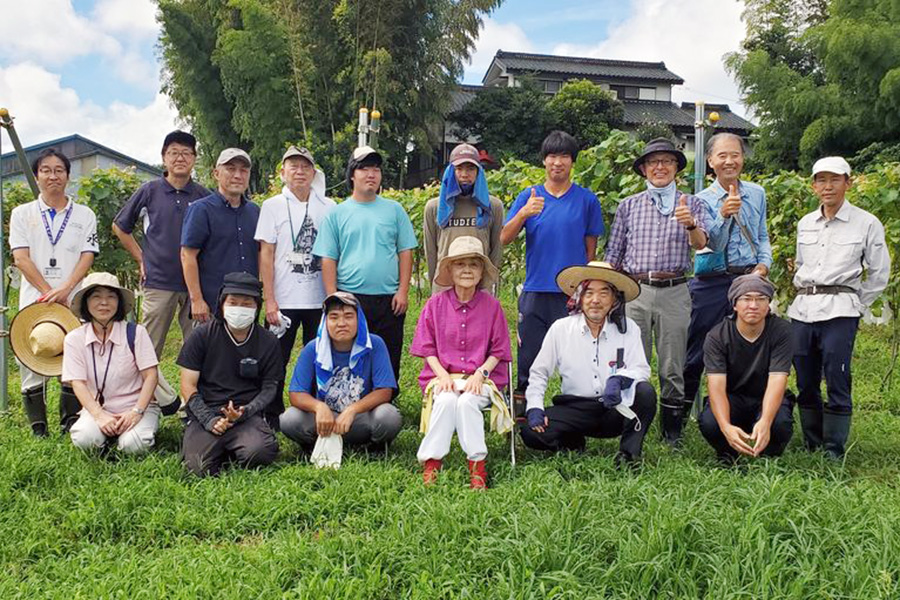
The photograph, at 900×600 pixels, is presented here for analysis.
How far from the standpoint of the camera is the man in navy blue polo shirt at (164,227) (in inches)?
191

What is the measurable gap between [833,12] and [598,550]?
19.6m

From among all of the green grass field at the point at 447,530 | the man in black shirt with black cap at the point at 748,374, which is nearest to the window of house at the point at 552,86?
the man in black shirt with black cap at the point at 748,374

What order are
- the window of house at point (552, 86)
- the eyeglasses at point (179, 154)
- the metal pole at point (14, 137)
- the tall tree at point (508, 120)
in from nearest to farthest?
the eyeglasses at point (179, 154) < the metal pole at point (14, 137) < the tall tree at point (508, 120) < the window of house at point (552, 86)

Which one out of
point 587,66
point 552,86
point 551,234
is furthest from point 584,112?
point 551,234

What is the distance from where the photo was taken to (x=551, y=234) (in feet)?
14.9

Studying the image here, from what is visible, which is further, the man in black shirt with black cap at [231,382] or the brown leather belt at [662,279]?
the brown leather belt at [662,279]

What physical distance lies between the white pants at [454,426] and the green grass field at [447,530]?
15 centimetres

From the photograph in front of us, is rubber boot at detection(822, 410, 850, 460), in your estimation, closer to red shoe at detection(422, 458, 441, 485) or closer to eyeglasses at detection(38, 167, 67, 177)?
red shoe at detection(422, 458, 441, 485)

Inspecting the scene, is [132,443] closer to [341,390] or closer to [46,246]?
[341,390]

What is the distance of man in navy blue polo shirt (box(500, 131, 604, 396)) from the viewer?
4.48 m

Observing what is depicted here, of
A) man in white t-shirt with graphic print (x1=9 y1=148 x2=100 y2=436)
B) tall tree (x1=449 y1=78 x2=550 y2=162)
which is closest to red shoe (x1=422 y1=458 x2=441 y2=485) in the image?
man in white t-shirt with graphic print (x1=9 y1=148 x2=100 y2=436)

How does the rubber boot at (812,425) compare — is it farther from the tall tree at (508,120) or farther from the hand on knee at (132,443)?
the tall tree at (508,120)

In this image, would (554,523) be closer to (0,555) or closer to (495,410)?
(495,410)

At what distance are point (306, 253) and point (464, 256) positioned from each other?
1163 mm
